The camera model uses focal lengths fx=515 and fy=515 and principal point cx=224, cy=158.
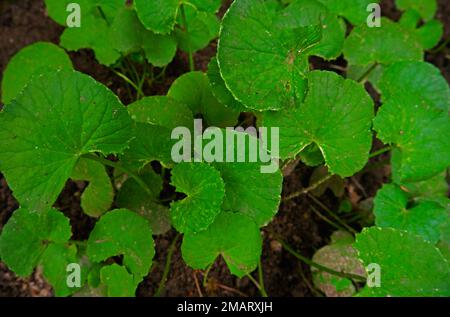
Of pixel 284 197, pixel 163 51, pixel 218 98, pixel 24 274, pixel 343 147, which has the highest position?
pixel 163 51

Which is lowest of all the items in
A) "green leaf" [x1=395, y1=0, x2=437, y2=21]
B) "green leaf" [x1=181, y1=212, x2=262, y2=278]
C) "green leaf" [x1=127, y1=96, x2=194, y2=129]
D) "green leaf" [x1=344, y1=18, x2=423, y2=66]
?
"green leaf" [x1=181, y1=212, x2=262, y2=278]

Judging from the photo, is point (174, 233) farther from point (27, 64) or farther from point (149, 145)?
point (27, 64)

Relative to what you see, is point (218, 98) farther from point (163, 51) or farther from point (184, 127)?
point (163, 51)

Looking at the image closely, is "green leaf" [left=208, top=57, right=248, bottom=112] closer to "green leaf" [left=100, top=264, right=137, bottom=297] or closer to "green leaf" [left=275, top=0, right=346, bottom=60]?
"green leaf" [left=275, top=0, right=346, bottom=60]

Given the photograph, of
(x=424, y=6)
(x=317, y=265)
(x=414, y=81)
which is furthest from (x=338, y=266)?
(x=424, y=6)

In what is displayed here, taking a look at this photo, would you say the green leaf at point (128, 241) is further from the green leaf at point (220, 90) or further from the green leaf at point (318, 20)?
the green leaf at point (318, 20)

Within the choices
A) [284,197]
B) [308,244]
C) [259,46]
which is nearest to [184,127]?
[259,46]

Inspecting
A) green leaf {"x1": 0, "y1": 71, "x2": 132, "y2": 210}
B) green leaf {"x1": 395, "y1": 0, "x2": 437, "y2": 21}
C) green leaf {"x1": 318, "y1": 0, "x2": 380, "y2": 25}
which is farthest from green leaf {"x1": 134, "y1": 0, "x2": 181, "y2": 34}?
green leaf {"x1": 395, "y1": 0, "x2": 437, "y2": 21}
